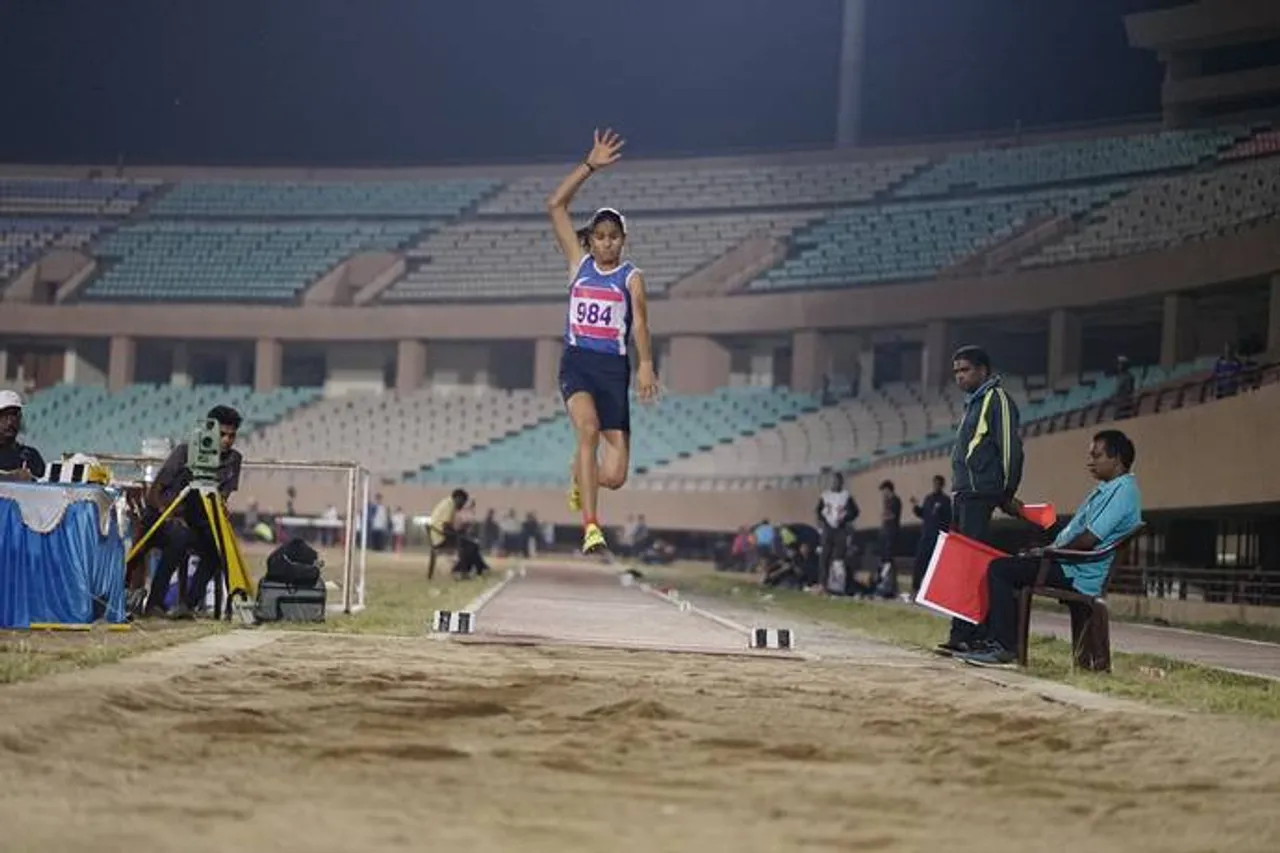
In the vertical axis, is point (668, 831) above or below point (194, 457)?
below

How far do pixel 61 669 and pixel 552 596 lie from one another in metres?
12.1

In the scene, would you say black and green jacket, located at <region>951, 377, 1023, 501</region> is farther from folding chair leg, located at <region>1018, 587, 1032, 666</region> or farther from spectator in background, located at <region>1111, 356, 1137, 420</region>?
spectator in background, located at <region>1111, 356, 1137, 420</region>

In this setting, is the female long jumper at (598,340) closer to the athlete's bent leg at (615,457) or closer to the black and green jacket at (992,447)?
the athlete's bent leg at (615,457)

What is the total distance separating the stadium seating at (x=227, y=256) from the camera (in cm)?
5566

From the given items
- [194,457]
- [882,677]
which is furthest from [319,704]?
[194,457]

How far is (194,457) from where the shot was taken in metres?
10.8

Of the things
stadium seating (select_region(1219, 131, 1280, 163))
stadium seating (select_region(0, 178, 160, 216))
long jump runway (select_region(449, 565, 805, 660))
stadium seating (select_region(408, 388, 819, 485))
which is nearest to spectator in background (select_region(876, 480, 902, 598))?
long jump runway (select_region(449, 565, 805, 660))

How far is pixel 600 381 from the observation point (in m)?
9.74

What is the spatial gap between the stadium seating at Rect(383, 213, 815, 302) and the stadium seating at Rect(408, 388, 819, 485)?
4.46 metres

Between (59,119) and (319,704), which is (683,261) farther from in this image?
(319,704)

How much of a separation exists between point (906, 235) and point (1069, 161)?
17.0 feet

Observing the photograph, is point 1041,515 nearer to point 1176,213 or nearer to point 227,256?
point 1176,213

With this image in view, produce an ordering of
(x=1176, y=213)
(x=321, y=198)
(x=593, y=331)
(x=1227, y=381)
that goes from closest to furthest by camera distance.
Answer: (x=593, y=331), (x=1227, y=381), (x=1176, y=213), (x=321, y=198)

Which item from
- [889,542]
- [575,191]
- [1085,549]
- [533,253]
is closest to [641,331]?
[575,191]
